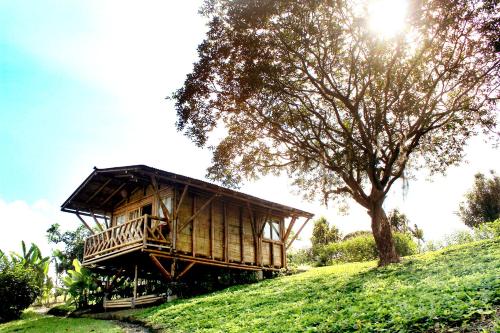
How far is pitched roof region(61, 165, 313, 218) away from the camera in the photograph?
783 inches

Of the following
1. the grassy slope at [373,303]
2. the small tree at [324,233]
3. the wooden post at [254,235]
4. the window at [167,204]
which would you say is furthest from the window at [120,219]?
the small tree at [324,233]

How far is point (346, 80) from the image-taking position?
16.7 m

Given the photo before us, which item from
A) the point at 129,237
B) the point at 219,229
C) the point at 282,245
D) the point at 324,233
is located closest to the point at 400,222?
the point at 324,233

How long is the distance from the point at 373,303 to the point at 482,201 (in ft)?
126

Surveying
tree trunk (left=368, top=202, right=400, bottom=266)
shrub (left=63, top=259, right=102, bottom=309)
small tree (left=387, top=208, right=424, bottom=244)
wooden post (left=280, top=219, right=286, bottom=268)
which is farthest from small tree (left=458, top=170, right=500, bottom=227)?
shrub (left=63, top=259, right=102, bottom=309)

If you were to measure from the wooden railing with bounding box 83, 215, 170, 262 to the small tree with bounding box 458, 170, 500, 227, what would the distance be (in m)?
33.7

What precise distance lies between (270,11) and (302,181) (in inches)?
378

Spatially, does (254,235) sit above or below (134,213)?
below

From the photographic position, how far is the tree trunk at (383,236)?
624 inches

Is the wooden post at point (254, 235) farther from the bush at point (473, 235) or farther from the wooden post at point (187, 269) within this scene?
the bush at point (473, 235)

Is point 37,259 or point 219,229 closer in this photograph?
point 219,229

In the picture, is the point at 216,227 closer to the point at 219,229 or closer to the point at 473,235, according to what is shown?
the point at 219,229

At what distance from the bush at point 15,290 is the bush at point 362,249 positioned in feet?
63.2

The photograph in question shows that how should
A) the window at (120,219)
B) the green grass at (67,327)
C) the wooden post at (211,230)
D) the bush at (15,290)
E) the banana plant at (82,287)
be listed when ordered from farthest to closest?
the window at (120,219)
the banana plant at (82,287)
the wooden post at (211,230)
the bush at (15,290)
the green grass at (67,327)
